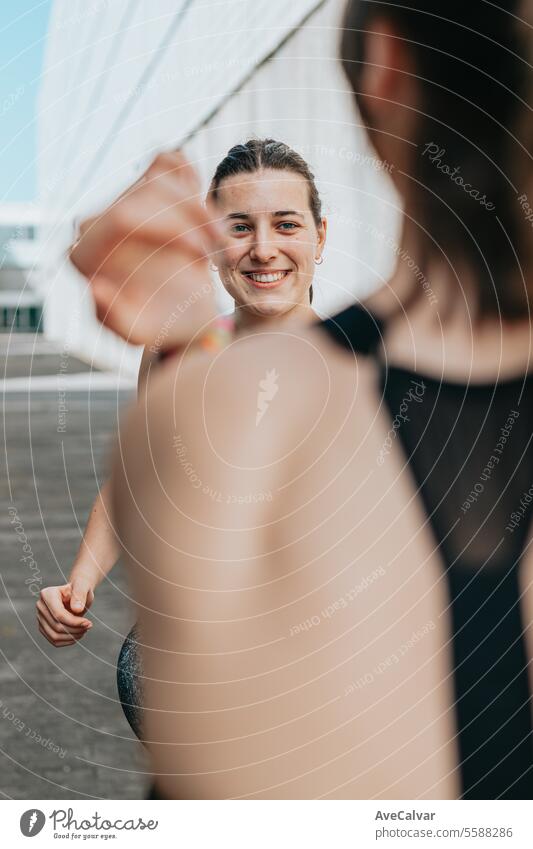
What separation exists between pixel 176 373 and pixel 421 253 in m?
0.25

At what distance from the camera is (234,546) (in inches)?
40.1

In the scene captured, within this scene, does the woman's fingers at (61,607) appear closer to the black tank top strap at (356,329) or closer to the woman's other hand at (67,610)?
the woman's other hand at (67,610)

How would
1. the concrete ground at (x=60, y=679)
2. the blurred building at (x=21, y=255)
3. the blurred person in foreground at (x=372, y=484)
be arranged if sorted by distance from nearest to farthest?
the blurred person in foreground at (x=372, y=484), the blurred building at (x=21, y=255), the concrete ground at (x=60, y=679)

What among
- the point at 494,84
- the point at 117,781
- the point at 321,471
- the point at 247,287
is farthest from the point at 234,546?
the point at 117,781

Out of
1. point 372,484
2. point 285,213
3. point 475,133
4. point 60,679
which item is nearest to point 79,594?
point 372,484

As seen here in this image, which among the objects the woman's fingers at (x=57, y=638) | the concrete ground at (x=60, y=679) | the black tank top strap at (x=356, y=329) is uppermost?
the black tank top strap at (x=356, y=329)

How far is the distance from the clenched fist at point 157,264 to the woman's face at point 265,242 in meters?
0.02

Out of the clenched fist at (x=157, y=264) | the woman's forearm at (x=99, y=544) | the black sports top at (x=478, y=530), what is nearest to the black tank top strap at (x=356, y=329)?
the black sports top at (x=478, y=530)

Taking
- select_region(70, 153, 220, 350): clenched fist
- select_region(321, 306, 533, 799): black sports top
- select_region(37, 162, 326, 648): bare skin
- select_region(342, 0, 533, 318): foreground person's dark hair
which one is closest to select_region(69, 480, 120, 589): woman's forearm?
select_region(37, 162, 326, 648): bare skin

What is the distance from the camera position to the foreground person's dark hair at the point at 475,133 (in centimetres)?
110

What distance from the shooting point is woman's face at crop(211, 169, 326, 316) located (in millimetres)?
1063

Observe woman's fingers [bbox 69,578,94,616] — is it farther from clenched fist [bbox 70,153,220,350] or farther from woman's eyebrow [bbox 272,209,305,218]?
woman's eyebrow [bbox 272,209,305,218]

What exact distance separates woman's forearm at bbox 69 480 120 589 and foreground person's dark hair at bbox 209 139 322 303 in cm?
26

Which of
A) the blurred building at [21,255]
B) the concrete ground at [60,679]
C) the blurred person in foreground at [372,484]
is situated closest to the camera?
the blurred person in foreground at [372,484]
